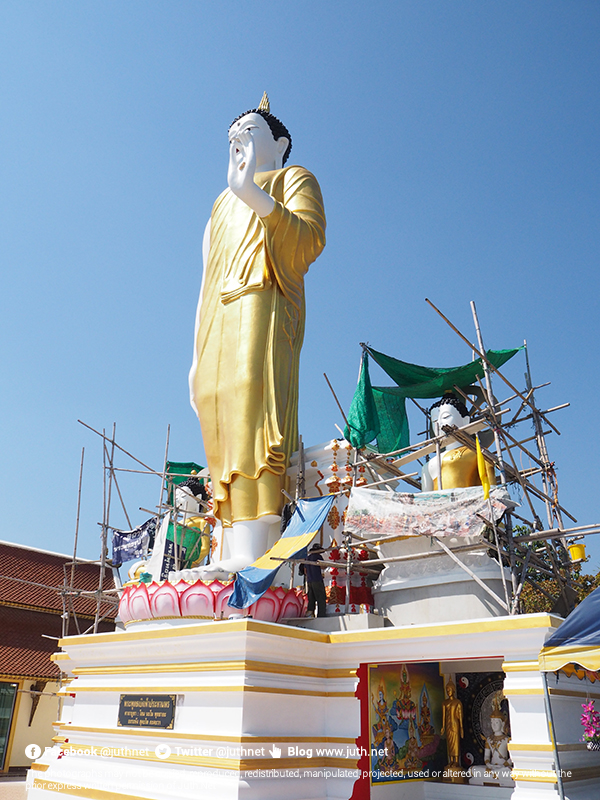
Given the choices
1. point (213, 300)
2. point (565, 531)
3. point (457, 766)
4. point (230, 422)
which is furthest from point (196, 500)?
point (565, 531)

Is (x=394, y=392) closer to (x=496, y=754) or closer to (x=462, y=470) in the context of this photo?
(x=462, y=470)

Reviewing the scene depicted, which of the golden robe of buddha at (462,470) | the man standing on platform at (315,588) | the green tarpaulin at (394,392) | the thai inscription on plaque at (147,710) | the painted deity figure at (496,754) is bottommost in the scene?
the painted deity figure at (496,754)

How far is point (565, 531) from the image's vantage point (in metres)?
6.94

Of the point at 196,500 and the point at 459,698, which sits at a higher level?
the point at 196,500

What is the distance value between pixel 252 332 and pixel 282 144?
3.93 meters

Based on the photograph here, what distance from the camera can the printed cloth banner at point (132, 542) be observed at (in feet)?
41.1

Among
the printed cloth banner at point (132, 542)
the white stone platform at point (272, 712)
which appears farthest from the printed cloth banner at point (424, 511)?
the printed cloth banner at point (132, 542)

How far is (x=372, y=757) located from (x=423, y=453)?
391 centimetres

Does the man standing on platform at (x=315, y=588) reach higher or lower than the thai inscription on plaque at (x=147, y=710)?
higher

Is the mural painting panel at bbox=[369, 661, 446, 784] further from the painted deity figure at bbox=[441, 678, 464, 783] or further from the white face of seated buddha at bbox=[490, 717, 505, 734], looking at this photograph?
the white face of seated buddha at bbox=[490, 717, 505, 734]

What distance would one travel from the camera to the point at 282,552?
7688mm

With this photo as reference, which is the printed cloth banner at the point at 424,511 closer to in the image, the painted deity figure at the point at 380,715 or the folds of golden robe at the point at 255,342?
the folds of golden robe at the point at 255,342

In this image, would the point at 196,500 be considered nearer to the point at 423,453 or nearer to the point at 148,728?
the point at 423,453

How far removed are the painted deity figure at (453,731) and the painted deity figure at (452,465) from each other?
2.54 meters
